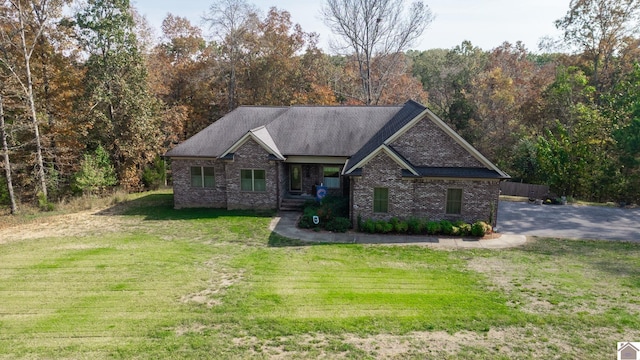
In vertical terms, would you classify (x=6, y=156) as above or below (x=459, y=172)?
above

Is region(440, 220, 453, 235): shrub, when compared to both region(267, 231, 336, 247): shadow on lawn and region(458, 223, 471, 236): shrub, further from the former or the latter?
region(267, 231, 336, 247): shadow on lawn

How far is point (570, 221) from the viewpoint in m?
21.3

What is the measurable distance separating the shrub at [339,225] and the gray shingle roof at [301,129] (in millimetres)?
5282

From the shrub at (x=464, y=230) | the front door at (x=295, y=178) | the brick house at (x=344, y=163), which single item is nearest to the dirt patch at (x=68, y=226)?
the brick house at (x=344, y=163)

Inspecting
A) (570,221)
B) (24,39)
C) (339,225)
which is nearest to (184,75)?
(24,39)

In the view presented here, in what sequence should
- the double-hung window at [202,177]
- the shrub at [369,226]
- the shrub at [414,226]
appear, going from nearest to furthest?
the shrub at [414,226], the shrub at [369,226], the double-hung window at [202,177]

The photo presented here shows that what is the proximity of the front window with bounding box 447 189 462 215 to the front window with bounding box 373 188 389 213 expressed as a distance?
3.13m

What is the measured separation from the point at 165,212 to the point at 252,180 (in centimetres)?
593

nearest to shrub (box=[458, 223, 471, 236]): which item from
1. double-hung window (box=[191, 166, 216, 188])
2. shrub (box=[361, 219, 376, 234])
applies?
shrub (box=[361, 219, 376, 234])

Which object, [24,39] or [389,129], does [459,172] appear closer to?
[389,129]

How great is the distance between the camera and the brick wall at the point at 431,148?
63.5ft

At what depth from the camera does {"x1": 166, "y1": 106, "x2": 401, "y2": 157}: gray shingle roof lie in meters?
23.7

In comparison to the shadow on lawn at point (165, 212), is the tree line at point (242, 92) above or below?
above

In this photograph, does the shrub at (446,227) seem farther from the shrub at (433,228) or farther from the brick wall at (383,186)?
the brick wall at (383,186)
